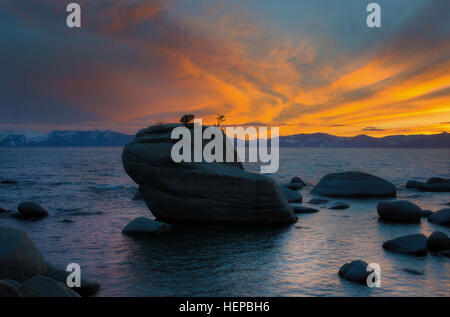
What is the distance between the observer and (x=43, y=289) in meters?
8.39

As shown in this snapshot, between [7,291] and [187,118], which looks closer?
[7,291]

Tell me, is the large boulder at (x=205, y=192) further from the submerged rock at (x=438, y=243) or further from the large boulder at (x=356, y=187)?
the large boulder at (x=356, y=187)

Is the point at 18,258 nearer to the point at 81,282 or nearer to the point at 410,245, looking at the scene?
the point at 81,282

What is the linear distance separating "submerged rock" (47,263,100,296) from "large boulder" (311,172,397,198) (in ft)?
81.1

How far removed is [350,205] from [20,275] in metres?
22.2

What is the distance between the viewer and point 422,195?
109 feet

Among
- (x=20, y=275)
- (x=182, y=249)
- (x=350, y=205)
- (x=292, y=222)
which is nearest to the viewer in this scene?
(x=20, y=275)

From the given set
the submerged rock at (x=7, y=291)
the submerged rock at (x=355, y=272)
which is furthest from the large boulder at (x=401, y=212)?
the submerged rock at (x=7, y=291)

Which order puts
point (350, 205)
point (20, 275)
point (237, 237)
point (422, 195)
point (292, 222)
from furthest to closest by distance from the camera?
1. point (422, 195)
2. point (350, 205)
3. point (292, 222)
4. point (237, 237)
5. point (20, 275)

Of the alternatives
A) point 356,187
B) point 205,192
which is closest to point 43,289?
point 205,192

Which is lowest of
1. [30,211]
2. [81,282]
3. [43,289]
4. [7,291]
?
[81,282]

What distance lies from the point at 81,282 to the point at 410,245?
11.8 m
